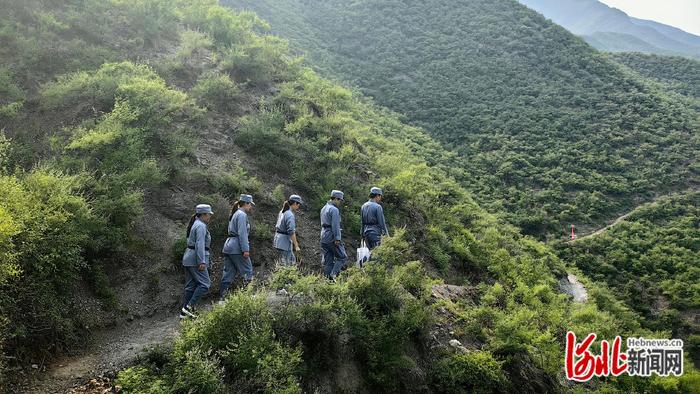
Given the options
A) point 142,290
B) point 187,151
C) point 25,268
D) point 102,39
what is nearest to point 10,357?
point 25,268

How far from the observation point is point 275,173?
478 inches

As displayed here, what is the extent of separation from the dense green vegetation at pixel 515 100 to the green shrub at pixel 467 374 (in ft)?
55.4

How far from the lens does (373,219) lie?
346 inches

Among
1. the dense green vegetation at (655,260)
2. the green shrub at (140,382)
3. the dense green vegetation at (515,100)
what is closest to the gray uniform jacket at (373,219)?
the green shrub at (140,382)

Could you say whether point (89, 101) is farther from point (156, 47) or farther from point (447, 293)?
point (447, 293)

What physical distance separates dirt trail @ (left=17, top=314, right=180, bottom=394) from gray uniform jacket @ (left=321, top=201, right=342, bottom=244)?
9.60 feet

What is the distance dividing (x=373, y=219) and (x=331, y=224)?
0.87 m

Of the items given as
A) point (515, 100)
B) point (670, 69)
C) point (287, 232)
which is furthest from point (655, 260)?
point (670, 69)

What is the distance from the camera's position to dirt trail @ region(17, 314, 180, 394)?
521 centimetres

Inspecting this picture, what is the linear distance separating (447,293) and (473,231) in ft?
23.4

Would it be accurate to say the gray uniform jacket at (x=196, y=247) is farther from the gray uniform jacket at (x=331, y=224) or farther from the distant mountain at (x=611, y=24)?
the distant mountain at (x=611, y=24)

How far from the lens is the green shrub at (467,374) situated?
23.9 ft

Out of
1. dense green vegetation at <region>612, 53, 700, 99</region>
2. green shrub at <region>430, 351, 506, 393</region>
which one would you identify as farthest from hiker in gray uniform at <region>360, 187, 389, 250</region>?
dense green vegetation at <region>612, 53, 700, 99</region>

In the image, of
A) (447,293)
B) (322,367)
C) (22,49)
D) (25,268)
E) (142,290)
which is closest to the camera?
(25,268)
